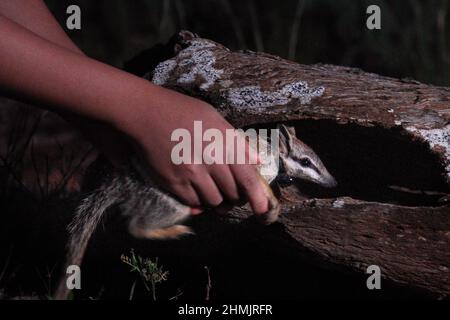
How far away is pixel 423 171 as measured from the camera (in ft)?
9.45

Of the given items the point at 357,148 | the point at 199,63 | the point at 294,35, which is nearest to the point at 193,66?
the point at 199,63

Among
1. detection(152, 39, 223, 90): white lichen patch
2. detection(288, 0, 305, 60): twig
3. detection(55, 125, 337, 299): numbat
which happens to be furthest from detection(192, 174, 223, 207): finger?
detection(288, 0, 305, 60): twig

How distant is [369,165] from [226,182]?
0.97 meters

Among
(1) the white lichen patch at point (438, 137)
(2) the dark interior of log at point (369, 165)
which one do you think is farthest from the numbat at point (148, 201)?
(1) the white lichen patch at point (438, 137)

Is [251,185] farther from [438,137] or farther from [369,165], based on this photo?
[369,165]

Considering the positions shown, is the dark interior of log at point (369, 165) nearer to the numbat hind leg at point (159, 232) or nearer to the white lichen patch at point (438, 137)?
the white lichen patch at point (438, 137)

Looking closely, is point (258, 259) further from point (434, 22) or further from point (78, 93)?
point (434, 22)

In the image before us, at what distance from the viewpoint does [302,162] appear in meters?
2.90

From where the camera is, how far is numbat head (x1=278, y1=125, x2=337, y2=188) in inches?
112

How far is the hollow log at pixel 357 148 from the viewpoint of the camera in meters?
2.62

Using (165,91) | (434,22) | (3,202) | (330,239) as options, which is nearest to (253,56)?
(330,239)

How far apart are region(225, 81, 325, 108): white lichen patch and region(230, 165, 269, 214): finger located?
0.55 metres

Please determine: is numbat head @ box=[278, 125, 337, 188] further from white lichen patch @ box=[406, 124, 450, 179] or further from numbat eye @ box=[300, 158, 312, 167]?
white lichen patch @ box=[406, 124, 450, 179]

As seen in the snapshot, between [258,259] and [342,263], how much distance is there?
1.55 feet
